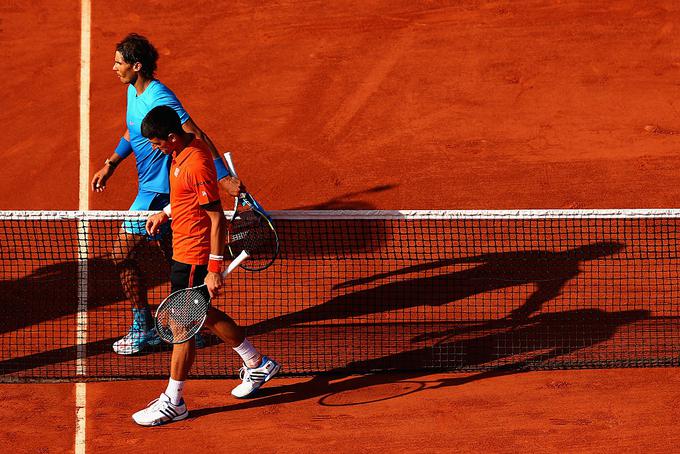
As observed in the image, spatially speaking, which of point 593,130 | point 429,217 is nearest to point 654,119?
point 593,130

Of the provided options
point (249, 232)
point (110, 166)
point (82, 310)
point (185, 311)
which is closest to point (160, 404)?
point (185, 311)

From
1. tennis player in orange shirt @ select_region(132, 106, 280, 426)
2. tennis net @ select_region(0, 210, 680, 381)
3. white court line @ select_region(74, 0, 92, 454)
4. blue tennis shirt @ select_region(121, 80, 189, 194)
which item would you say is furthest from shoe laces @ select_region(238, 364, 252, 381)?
blue tennis shirt @ select_region(121, 80, 189, 194)

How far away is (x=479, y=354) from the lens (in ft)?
29.5

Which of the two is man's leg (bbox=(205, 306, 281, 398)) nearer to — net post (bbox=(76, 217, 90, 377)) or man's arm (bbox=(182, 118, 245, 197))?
man's arm (bbox=(182, 118, 245, 197))

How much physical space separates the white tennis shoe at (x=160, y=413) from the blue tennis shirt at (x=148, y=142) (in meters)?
1.71

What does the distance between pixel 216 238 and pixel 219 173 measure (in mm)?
1098

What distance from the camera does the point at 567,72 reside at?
41.3 feet

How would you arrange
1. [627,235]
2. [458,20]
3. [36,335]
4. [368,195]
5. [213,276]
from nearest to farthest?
[213,276], [36,335], [627,235], [368,195], [458,20]

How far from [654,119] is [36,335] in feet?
23.4

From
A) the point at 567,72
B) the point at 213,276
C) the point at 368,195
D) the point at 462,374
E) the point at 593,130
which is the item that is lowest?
the point at 462,374

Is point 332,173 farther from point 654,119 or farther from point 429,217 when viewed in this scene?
point 654,119

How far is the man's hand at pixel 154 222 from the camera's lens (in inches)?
312

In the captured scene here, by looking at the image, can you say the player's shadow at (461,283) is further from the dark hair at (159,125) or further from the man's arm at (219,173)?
the dark hair at (159,125)

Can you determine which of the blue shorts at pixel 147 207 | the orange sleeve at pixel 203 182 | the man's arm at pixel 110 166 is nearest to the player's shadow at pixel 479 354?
the blue shorts at pixel 147 207
